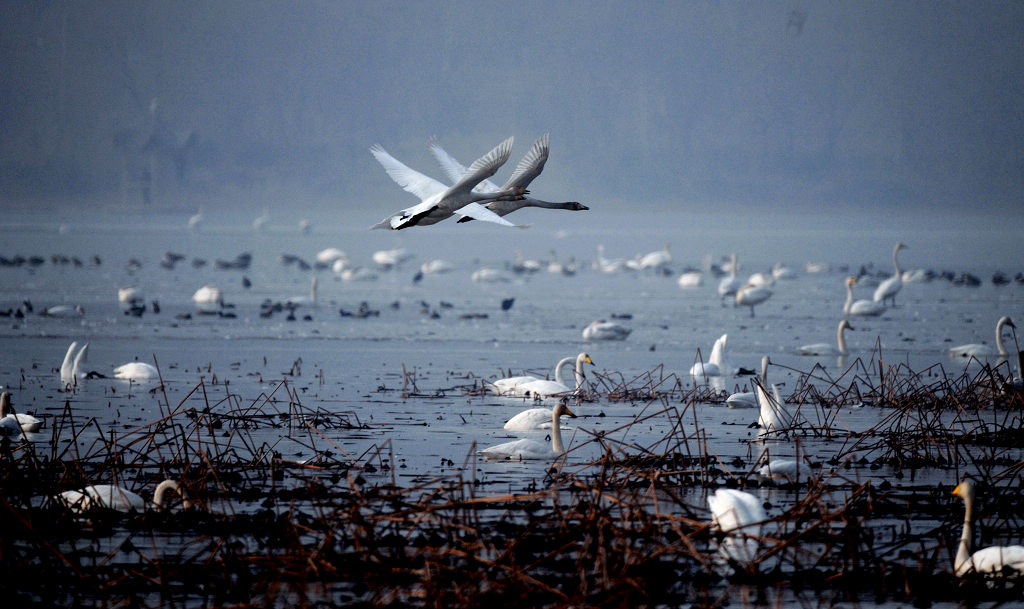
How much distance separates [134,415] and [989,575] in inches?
321

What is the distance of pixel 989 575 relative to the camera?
22.5ft

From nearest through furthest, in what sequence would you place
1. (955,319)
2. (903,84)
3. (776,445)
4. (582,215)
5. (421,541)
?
1. (421,541)
2. (776,445)
3. (955,319)
4. (582,215)
5. (903,84)

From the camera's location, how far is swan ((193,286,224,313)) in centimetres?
2495

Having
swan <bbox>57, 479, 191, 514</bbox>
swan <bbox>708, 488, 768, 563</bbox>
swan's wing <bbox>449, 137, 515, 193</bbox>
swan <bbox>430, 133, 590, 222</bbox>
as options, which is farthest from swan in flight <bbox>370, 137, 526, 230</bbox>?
swan <bbox>708, 488, 768, 563</bbox>

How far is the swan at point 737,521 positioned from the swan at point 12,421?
5.95 meters

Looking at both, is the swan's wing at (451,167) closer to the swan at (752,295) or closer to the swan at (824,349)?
the swan at (824,349)

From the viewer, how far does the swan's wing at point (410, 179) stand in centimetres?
1055

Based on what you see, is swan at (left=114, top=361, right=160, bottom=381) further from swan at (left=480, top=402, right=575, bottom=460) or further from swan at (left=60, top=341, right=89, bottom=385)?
swan at (left=480, top=402, right=575, bottom=460)

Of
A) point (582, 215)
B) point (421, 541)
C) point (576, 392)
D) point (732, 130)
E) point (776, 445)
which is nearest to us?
point (421, 541)

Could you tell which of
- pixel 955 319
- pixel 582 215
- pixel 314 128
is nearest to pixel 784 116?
pixel 582 215

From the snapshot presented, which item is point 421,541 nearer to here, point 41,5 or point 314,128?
point 314,128

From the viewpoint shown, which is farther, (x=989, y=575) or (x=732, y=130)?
(x=732, y=130)

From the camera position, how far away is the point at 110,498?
777 cm

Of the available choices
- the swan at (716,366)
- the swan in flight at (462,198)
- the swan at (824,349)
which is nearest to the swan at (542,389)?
the swan at (716,366)
